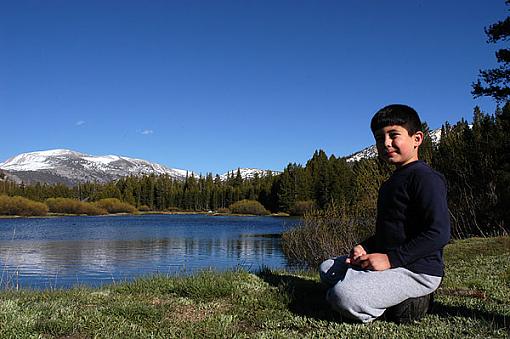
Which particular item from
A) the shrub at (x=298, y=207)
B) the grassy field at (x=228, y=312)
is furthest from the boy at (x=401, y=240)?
the shrub at (x=298, y=207)

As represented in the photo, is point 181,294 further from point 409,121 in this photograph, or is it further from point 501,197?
point 501,197

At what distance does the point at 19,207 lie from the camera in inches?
4136

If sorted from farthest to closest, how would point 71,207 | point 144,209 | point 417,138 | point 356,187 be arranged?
point 144,209, point 71,207, point 356,187, point 417,138

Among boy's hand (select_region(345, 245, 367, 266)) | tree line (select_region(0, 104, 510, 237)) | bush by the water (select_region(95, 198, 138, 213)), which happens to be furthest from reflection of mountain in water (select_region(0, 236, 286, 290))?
bush by the water (select_region(95, 198, 138, 213))

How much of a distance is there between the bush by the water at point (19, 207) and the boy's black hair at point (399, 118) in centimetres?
11374

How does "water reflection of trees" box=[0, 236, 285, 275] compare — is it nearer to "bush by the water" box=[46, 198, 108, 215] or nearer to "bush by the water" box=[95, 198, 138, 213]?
"bush by the water" box=[46, 198, 108, 215]

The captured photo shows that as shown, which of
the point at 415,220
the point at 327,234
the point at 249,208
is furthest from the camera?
the point at 249,208

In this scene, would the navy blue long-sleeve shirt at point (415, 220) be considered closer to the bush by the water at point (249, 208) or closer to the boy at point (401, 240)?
the boy at point (401, 240)

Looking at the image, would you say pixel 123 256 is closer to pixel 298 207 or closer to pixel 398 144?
pixel 398 144

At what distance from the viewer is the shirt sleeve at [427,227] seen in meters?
4.21

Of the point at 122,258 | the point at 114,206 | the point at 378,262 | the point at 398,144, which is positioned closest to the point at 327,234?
the point at 122,258

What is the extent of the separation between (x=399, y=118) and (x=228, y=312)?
2.63 m

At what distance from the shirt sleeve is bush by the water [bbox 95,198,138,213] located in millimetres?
131492

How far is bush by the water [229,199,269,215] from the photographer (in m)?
124
